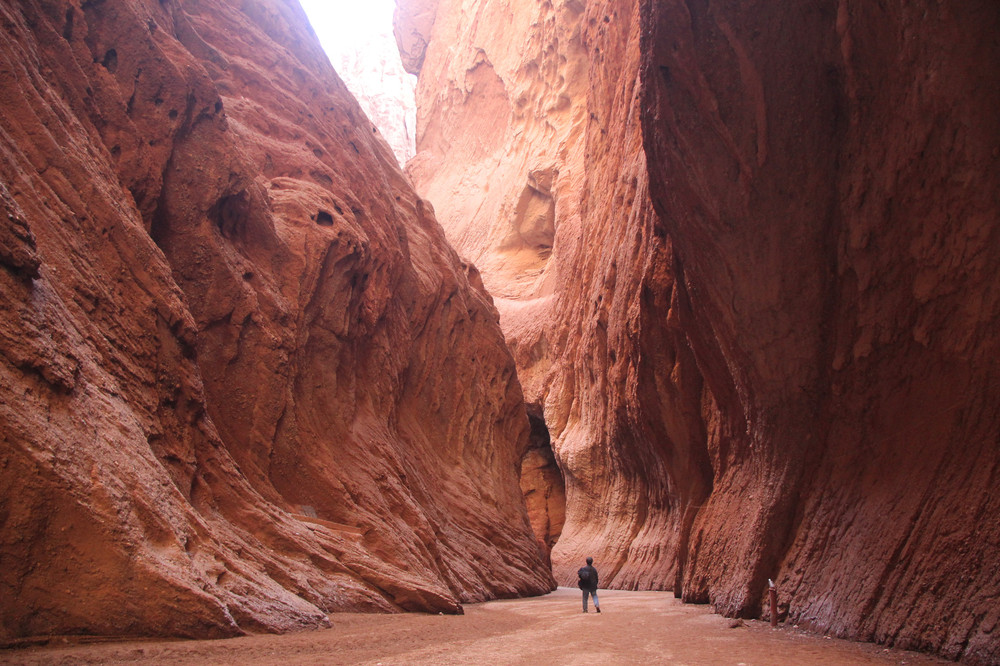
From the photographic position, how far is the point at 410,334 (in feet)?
59.4

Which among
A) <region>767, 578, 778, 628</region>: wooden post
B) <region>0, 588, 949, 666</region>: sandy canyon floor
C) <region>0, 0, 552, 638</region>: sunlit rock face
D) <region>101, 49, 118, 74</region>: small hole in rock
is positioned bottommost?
<region>0, 588, 949, 666</region>: sandy canyon floor

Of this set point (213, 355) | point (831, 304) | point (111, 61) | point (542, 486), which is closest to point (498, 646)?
point (831, 304)

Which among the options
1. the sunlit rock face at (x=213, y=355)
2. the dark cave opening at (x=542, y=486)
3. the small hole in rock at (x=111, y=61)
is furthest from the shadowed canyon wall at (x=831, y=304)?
the dark cave opening at (x=542, y=486)

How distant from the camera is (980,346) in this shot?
6207 millimetres

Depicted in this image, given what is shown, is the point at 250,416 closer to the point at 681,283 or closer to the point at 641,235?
the point at 681,283

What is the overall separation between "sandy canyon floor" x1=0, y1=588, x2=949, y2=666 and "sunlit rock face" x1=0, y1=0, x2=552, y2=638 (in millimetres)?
333

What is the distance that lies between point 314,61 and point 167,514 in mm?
16676

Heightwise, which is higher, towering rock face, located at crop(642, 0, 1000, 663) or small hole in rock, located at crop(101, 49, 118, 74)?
small hole in rock, located at crop(101, 49, 118, 74)

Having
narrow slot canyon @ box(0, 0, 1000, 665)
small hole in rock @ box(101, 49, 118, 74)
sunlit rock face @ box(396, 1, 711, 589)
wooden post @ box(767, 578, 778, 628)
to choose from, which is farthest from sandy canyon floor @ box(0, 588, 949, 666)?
small hole in rock @ box(101, 49, 118, 74)

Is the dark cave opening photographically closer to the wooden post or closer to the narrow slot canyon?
the narrow slot canyon

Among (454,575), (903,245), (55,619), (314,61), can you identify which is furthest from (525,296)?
(55,619)

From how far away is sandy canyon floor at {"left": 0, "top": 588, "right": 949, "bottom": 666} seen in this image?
16.7ft

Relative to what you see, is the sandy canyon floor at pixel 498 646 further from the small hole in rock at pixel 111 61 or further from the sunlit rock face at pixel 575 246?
the small hole in rock at pixel 111 61

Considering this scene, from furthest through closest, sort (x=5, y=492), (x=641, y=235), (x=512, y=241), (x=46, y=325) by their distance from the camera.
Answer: (x=512, y=241), (x=641, y=235), (x=46, y=325), (x=5, y=492)
